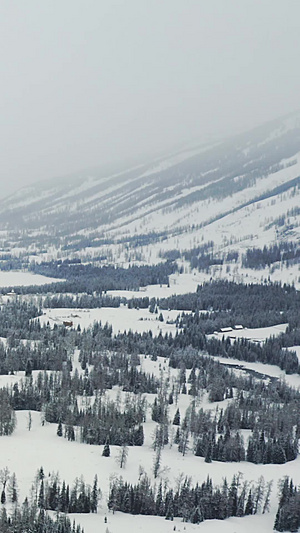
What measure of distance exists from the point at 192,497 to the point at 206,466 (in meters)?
20.2

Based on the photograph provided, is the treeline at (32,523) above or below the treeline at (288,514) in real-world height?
above

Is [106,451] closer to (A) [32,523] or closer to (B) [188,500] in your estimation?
(B) [188,500]

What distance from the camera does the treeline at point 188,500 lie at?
10469 centimetres

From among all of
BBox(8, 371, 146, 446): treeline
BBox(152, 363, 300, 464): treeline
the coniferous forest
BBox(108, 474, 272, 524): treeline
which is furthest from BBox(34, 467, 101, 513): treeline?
BBox(152, 363, 300, 464): treeline

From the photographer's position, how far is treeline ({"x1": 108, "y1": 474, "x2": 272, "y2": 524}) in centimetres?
10469

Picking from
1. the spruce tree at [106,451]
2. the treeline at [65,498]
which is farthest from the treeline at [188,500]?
the spruce tree at [106,451]

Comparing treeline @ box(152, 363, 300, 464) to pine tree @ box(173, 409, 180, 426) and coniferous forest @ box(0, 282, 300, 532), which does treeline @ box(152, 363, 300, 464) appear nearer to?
pine tree @ box(173, 409, 180, 426)

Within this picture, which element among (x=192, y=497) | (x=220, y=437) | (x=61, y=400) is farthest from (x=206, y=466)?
(x=61, y=400)

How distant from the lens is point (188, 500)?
105875 millimetres

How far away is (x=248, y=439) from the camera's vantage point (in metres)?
142

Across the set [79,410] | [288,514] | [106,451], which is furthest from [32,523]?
[79,410]

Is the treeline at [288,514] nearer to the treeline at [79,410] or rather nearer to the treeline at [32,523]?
the treeline at [32,523]

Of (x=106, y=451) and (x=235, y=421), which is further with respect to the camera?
(x=235, y=421)

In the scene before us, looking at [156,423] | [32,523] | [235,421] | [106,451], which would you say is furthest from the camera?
[156,423]
